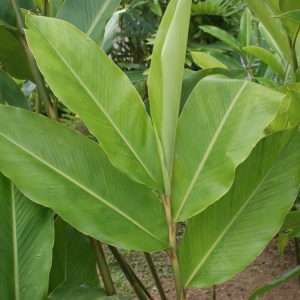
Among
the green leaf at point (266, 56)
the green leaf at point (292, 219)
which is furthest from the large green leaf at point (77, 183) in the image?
the green leaf at point (266, 56)

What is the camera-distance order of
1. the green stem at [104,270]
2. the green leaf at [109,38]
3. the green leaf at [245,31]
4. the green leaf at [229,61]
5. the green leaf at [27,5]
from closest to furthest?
the green stem at [104,270] → the green leaf at [27,5] → the green leaf at [109,38] → the green leaf at [245,31] → the green leaf at [229,61]

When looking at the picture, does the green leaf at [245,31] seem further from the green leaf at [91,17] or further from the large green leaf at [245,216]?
the large green leaf at [245,216]

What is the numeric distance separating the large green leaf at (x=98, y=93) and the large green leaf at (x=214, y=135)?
0.04 m

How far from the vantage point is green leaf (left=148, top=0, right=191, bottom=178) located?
1.60ft

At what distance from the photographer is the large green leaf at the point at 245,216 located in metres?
0.51

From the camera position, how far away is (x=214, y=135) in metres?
0.51

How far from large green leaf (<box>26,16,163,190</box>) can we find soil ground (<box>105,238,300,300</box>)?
1.42 meters

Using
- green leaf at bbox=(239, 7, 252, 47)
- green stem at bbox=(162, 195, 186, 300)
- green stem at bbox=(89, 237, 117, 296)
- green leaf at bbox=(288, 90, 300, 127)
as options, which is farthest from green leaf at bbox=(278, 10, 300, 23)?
green leaf at bbox=(239, 7, 252, 47)

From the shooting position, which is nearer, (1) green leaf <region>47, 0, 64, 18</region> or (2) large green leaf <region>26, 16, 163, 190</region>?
(2) large green leaf <region>26, 16, 163, 190</region>

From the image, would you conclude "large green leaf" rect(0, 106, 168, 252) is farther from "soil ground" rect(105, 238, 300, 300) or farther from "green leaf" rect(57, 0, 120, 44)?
"soil ground" rect(105, 238, 300, 300)

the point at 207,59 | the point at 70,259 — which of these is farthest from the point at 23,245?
the point at 207,59

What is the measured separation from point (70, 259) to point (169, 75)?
0.33 meters

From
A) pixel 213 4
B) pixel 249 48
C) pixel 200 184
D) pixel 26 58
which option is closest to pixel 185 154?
pixel 200 184

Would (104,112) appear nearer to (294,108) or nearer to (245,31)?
(294,108)
